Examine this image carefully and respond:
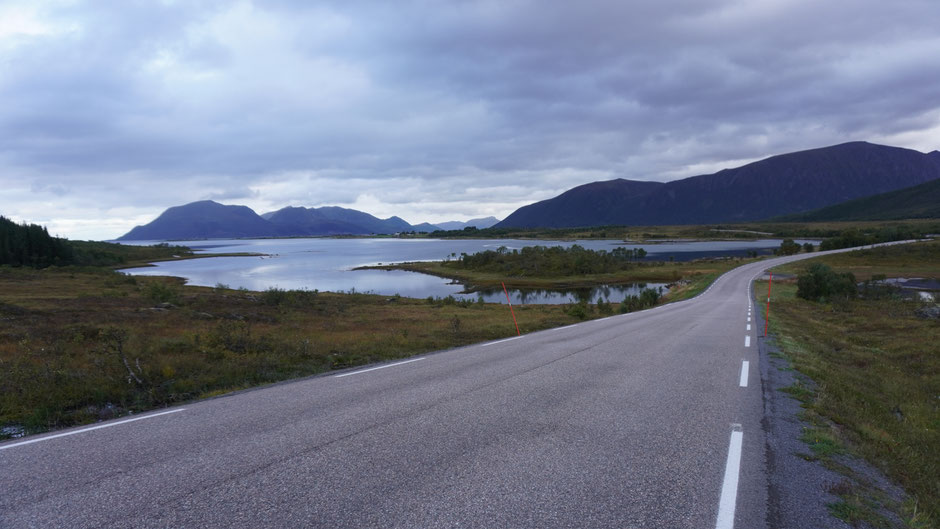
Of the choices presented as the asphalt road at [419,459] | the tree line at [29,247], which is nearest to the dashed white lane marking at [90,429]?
the asphalt road at [419,459]

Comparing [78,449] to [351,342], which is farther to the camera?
[351,342]

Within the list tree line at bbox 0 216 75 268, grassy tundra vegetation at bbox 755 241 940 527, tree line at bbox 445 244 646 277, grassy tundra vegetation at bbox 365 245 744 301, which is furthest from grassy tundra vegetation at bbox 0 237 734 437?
tree line at bbox 0 216 75 268

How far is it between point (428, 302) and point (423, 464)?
3802 cm

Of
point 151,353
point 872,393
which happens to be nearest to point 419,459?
point 151,353

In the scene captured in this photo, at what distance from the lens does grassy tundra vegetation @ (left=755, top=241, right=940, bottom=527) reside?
15.6ft

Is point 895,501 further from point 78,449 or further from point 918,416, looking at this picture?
point 78,449

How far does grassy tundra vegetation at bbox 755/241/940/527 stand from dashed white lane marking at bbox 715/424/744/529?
2.65 ft

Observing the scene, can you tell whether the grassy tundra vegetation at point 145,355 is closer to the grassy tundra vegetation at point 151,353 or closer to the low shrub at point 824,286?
the grassy tundra vegetation at point 151,353

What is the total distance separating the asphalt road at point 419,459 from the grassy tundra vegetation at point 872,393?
34.1 inches

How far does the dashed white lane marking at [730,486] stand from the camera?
3.85 metres

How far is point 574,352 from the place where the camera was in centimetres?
1188

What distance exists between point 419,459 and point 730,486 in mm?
3063

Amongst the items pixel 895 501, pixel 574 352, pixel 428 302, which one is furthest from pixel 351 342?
pixel 428 302

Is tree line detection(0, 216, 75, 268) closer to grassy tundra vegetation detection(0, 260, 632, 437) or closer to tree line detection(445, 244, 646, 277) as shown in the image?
tree line detection(445, 244, 646, 277)
